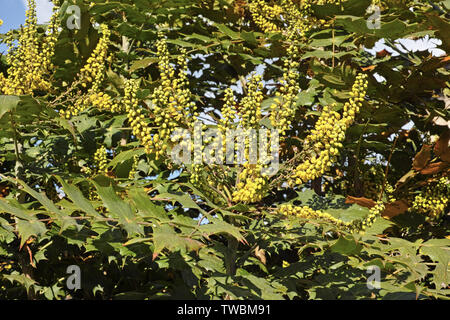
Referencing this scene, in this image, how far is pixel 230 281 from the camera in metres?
2.38

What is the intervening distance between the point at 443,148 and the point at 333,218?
954mm

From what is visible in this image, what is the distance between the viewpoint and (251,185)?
2508 mm

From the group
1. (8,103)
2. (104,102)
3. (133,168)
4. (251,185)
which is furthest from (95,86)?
(251,185)

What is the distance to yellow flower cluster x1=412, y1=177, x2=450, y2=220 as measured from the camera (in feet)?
10.7

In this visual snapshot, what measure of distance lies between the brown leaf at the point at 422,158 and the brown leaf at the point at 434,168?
0.09 ft

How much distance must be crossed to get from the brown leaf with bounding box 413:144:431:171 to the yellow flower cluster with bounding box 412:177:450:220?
0.21 m

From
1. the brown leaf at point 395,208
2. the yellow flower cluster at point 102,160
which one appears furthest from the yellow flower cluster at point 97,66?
the brown leaf at point 395,208

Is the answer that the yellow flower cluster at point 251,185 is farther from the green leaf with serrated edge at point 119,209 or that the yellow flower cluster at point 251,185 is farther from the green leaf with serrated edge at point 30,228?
the green leaf with serrated edge at point 30,228

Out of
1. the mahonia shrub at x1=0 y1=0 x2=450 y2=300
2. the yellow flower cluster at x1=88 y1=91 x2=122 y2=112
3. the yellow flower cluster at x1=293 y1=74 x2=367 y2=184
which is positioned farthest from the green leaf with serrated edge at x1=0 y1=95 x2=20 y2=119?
the yellow flower cluster at x1=293 y1=74 x2=367 y2=184

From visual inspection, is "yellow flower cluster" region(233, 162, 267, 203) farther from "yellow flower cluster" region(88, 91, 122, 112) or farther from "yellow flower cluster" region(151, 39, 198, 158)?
"yellow flower cluster" region(88, 91, 122, 112)

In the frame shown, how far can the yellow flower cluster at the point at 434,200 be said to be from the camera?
10.7ft

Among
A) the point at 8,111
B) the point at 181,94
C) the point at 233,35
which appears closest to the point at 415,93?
the point at 233,35

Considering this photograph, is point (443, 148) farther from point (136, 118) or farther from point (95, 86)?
point (95, 86)

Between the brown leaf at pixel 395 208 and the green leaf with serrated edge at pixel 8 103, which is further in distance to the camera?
the brown leaf at pixel 395 208
